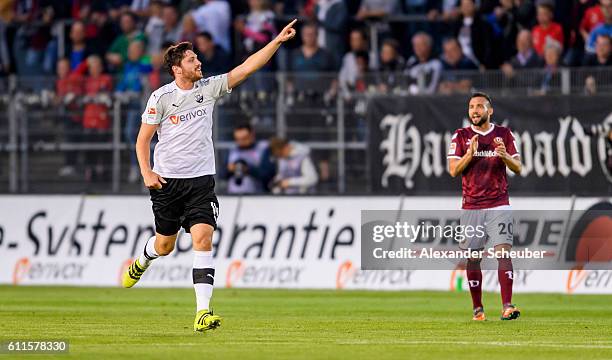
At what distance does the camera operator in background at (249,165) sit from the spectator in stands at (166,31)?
164 inches

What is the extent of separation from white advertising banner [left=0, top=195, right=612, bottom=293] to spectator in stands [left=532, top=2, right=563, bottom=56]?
3.78m

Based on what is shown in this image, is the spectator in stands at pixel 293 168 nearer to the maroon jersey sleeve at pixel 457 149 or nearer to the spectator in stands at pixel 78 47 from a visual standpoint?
the spectator in stands at pixel 78 47

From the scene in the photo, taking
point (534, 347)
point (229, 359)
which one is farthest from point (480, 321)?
point (229, 359)

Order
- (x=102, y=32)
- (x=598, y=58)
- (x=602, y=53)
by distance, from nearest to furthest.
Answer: (x=602, y=53) < (x=598, y=58) < (x=102, y=32)

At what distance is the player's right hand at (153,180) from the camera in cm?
1365

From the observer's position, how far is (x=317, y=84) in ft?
78.5

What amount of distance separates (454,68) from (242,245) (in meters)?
4.86

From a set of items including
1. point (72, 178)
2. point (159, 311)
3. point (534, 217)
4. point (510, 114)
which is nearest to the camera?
point (159, 311)

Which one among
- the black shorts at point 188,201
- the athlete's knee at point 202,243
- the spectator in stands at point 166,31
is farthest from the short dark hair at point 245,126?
the athlete's knee at point 202,243

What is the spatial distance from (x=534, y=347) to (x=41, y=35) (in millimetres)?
19287

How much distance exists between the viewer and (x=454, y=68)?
24234 mm

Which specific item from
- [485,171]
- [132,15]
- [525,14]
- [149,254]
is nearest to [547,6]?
[525,14]

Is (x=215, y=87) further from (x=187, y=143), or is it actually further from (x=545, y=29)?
(x=545, y=29)

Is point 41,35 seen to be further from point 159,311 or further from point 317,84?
point 159,311
